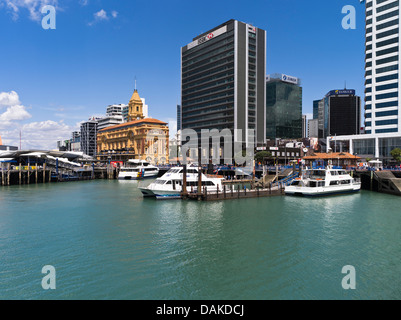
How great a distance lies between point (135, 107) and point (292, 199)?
6177 inches

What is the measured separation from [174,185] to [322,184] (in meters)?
28.4

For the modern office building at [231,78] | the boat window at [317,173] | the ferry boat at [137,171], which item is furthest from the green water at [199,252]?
the modern office building at [231,78]

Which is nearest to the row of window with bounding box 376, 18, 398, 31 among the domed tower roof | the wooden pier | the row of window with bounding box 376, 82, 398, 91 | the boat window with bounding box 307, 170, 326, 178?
the row of window with bounding box 376, 82, 398, 91

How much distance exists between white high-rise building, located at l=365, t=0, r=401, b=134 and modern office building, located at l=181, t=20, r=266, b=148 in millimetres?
57922

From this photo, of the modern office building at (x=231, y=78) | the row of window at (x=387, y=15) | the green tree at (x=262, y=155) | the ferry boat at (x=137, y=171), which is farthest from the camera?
the modern office building at (x=231, y=78)

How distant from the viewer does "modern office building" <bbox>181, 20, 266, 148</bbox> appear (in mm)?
155375

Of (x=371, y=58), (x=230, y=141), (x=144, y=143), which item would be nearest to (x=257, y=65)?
(x=230, y=141)

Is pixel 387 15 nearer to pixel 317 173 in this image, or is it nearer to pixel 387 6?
pixel 387 6

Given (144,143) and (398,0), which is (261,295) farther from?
(144,143)

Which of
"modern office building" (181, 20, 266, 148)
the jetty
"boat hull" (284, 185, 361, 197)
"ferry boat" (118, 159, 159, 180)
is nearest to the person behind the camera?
"boat hull" (284, 185, 361, 197)

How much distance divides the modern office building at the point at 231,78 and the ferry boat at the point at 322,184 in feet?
309

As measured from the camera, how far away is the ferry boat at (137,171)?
103875 millimetres

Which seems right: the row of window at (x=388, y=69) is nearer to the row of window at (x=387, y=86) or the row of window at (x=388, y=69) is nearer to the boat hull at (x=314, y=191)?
the row of window at (x=387, y=86)

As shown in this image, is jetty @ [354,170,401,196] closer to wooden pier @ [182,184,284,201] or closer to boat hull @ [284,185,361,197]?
boat hull @ [284,185,361,197]
